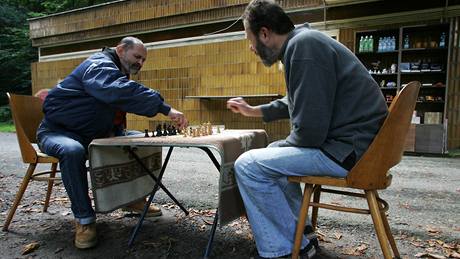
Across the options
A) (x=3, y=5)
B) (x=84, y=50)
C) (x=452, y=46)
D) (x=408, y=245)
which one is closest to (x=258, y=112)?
(x=408, y=245)

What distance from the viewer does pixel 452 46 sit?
6.99 metres

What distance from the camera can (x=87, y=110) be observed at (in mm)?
2570

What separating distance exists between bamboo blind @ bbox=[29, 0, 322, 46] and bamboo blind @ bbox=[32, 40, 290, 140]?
2.87ft

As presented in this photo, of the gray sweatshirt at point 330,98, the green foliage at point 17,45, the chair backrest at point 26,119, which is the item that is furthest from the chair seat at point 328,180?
the green foliage at point 17,45

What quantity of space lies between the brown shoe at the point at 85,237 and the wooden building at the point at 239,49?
6.53 m

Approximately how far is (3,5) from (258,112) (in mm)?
25168

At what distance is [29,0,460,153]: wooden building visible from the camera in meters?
7.16

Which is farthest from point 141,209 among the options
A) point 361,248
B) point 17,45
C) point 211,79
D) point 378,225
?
point 17,45

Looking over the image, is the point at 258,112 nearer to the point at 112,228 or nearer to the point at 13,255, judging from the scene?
the point at 112,228

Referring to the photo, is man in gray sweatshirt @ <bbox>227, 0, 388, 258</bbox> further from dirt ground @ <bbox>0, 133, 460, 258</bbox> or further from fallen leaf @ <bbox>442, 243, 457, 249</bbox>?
fallen leaf @ <bbox>442, 243, 457, 249</bbox>

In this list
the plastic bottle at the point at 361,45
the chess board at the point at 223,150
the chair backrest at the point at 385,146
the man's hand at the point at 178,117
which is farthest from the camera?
the plastic bottle at the point at 361,45

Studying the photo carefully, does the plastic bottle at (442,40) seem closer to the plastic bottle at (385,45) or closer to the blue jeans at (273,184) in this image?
the plastic bottle at (385,45)

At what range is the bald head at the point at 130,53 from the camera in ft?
8.84

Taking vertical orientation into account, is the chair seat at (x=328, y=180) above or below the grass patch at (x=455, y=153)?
above
